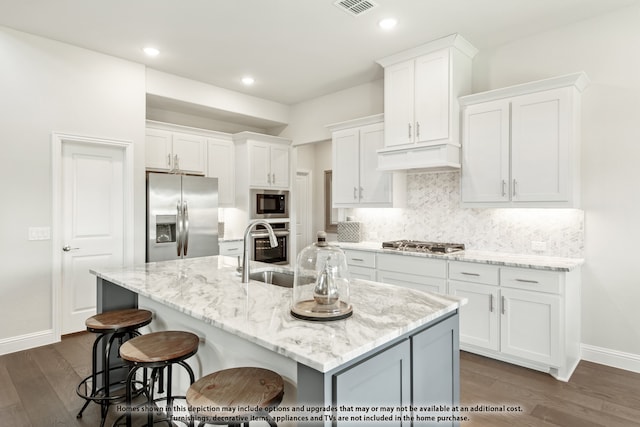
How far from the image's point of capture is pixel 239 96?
5.27 meters

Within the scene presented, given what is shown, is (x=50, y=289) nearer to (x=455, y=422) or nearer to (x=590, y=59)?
(x=455, y=422)

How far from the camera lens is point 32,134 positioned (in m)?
3.54

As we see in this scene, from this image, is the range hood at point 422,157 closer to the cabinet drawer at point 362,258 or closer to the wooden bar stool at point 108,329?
the cabinet drawer at point 362,258

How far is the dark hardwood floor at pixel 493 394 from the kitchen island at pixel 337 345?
880 mm

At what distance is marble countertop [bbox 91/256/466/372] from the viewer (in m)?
1.23

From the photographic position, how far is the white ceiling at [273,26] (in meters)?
3.01

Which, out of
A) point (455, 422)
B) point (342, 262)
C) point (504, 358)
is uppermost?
point (342, 262)

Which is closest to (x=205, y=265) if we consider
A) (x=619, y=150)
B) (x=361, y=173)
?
(x=361, y=173)

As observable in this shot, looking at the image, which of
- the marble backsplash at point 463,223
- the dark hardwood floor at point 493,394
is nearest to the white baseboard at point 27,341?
the dark hardwood floor at point 493,394

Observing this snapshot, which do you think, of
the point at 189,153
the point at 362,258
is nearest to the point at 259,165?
the point at 189,153

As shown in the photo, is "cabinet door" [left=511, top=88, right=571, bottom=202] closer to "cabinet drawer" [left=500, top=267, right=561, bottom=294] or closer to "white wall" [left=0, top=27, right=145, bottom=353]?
"cabinet drawer" [left=500, top=267, right=561, bottom=294]

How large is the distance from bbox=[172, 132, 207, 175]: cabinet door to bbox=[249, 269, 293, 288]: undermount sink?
2797mm

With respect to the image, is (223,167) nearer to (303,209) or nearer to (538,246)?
(303,209)

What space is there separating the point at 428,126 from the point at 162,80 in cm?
318
